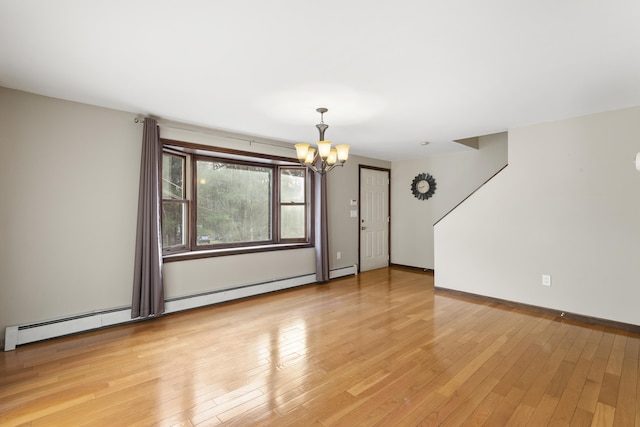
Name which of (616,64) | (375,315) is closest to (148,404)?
(375,315)

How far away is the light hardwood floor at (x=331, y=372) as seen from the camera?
1.95 metres

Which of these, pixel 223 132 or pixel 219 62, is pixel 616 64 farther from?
pixel 223 132

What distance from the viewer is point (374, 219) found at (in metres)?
6.52

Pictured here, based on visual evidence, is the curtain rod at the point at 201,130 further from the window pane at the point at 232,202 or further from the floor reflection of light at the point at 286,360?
the floor reflection of light at the point at 286,360

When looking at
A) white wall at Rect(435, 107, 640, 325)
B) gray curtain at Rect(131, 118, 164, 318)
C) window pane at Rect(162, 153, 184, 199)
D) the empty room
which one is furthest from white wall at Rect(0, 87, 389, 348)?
white wall at Rect(435, 107, 640, 325)

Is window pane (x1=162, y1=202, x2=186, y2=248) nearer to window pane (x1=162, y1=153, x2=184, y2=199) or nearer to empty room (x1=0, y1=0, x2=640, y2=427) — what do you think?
empty room (x1=0, y1=0, x2=640, y2=427)

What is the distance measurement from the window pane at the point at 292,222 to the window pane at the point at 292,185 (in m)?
0.14

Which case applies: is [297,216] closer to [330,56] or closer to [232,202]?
[232,202]

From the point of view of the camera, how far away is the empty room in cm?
194

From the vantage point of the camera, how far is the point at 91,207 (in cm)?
327

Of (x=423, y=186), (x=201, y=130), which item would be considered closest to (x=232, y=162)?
(x=201, y=130)

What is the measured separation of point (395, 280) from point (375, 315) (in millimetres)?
1939

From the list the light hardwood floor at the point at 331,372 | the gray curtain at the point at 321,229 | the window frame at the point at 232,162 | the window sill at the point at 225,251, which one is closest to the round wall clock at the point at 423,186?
the gray curtain at the point at 321,229

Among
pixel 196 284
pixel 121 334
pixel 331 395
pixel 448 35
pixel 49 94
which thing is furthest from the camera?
pixel 196 284
